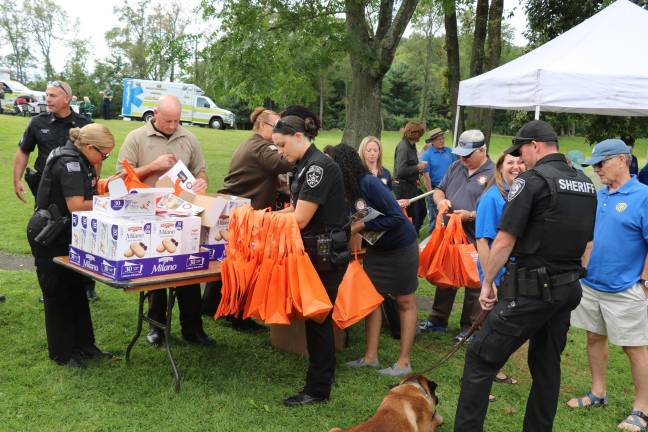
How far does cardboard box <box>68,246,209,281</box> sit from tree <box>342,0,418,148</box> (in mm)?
7285

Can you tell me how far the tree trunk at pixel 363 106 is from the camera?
11031mm

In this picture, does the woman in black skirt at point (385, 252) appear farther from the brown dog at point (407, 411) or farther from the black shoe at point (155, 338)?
the black shoe at point (155, 338)

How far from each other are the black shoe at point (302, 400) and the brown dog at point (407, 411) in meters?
0.73

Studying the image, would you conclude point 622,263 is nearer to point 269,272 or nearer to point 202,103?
point 269,272

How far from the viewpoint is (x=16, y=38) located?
170 feet

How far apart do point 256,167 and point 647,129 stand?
17.9 m

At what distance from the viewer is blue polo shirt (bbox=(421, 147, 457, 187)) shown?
28.5 feet

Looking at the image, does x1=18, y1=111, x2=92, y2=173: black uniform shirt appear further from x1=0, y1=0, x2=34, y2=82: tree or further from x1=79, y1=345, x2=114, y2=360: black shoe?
x1=0, y1=0, x2=34, y2=82: tree

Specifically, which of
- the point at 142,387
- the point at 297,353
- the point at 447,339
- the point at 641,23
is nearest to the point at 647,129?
the point at 641,23

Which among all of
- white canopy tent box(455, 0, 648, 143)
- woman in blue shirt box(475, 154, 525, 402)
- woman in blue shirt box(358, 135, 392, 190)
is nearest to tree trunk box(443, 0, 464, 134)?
white canopy tent box(455, 0, 648, 143)

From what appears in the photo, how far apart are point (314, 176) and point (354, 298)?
1.10 m

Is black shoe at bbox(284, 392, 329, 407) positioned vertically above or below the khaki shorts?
below

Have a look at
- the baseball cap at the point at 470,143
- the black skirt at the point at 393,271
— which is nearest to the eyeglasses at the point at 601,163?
the baseball cap at the point at 470,143

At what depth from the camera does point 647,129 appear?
18.8 metres
